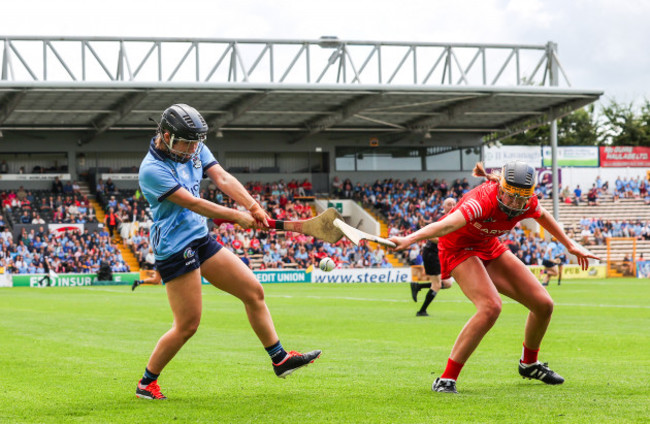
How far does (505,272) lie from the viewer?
26.1 ft

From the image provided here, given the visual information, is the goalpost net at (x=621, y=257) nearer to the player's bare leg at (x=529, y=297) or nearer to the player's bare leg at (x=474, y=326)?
the player's bare leg at (x=529, y=297)

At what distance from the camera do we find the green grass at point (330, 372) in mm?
6586

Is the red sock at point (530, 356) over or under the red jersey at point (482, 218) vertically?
under

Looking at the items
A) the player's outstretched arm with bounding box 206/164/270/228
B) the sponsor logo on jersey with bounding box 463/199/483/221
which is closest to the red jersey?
the sponsor logo on jersey with bounding box 463/199/483/221

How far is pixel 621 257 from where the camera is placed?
154 ft

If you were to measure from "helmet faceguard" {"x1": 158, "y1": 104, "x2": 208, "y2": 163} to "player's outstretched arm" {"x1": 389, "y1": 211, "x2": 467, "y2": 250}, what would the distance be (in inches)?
68.8

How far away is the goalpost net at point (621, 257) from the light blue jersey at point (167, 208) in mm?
39314

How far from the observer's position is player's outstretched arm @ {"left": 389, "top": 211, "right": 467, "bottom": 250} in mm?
6438

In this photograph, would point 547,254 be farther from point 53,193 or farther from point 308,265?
point 53,193

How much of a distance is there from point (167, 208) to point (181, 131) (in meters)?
0.62

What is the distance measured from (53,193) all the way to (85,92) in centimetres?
916

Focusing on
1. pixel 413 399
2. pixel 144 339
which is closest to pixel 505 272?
pixel 413 399

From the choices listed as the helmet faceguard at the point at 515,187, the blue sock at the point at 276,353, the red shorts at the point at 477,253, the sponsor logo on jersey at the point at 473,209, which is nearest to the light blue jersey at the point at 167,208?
the blue sock at the point at 276,353

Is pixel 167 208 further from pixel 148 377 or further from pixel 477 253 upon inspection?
pixel 477 253
